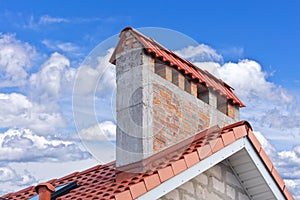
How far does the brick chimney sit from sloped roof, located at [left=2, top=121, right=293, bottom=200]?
0.85ft

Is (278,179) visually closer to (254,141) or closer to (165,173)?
(254,141)

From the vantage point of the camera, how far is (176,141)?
28.8 ft

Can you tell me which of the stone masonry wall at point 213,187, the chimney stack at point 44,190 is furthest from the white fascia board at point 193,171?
the chimney stack at point 44,190

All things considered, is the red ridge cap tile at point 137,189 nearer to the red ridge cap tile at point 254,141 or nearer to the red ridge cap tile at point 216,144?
the red ridge cap tile at point 216,144

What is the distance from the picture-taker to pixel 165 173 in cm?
732

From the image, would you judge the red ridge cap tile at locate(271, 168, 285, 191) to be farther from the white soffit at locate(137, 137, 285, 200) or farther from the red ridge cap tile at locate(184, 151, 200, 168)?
the red ridge cap tile at locate(184, 151, 200, 168)

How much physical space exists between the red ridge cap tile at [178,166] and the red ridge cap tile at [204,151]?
1.17 feet

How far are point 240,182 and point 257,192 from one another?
0.91 feet

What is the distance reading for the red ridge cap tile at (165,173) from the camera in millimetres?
7271

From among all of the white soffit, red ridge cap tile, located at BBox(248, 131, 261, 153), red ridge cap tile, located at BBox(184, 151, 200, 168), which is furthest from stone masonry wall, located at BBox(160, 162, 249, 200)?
red ridge cap tile, located at BBox(248, 131, 261, 153)

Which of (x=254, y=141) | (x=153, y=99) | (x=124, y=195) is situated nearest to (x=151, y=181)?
(x=124, y=195)

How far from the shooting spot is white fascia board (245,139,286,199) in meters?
8.63

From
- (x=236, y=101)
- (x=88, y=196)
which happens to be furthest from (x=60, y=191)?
(x=236, y=101)

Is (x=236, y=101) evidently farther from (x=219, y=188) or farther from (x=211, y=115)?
(x=219, y=188)
